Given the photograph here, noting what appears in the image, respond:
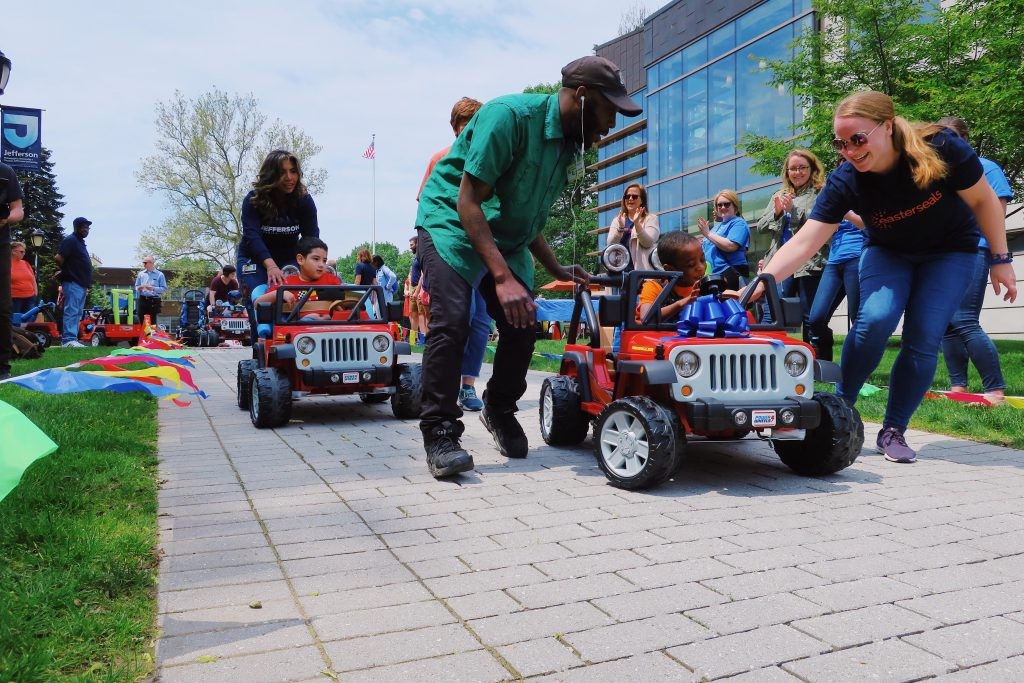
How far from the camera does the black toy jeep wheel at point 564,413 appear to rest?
15.5 ft

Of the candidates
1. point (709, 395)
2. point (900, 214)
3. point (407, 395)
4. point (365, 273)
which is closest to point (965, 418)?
point (900, 214)

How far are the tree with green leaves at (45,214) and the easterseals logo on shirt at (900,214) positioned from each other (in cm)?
4969

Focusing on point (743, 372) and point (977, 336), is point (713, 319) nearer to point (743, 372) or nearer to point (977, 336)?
point (743, 372)

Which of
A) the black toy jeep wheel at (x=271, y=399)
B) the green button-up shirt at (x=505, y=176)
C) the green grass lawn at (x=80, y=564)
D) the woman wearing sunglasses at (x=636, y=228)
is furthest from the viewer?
the woman wearing sunglasses at (x=636, y=228)

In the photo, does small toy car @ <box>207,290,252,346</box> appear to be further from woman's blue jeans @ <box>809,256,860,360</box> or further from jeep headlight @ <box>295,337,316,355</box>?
woman's blue jeans @ <box>809,256,860,360</box>

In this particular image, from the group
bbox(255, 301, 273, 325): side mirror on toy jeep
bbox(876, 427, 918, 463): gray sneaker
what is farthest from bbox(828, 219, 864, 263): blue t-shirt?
bbox(255, 301, 273, 325): side mirror on toy jeep

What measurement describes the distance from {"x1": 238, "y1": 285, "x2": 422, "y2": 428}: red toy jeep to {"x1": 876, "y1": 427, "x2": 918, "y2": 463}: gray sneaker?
2.96m

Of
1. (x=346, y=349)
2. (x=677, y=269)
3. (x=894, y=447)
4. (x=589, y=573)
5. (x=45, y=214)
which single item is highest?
(x=45, y=214)

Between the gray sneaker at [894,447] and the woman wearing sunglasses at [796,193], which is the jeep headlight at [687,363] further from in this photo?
the woman wearing sunglasses at [796,193]

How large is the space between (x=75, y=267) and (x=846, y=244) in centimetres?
1311

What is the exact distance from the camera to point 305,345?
5.96 m

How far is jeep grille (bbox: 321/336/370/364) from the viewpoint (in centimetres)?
603

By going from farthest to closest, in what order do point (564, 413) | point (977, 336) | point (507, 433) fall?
point (977, 336), point (564, 413), point (507, 433)

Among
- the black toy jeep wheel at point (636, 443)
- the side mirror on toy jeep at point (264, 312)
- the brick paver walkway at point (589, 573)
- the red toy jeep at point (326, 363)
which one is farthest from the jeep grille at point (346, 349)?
the black toy jeep wheel at point (636, 443)
